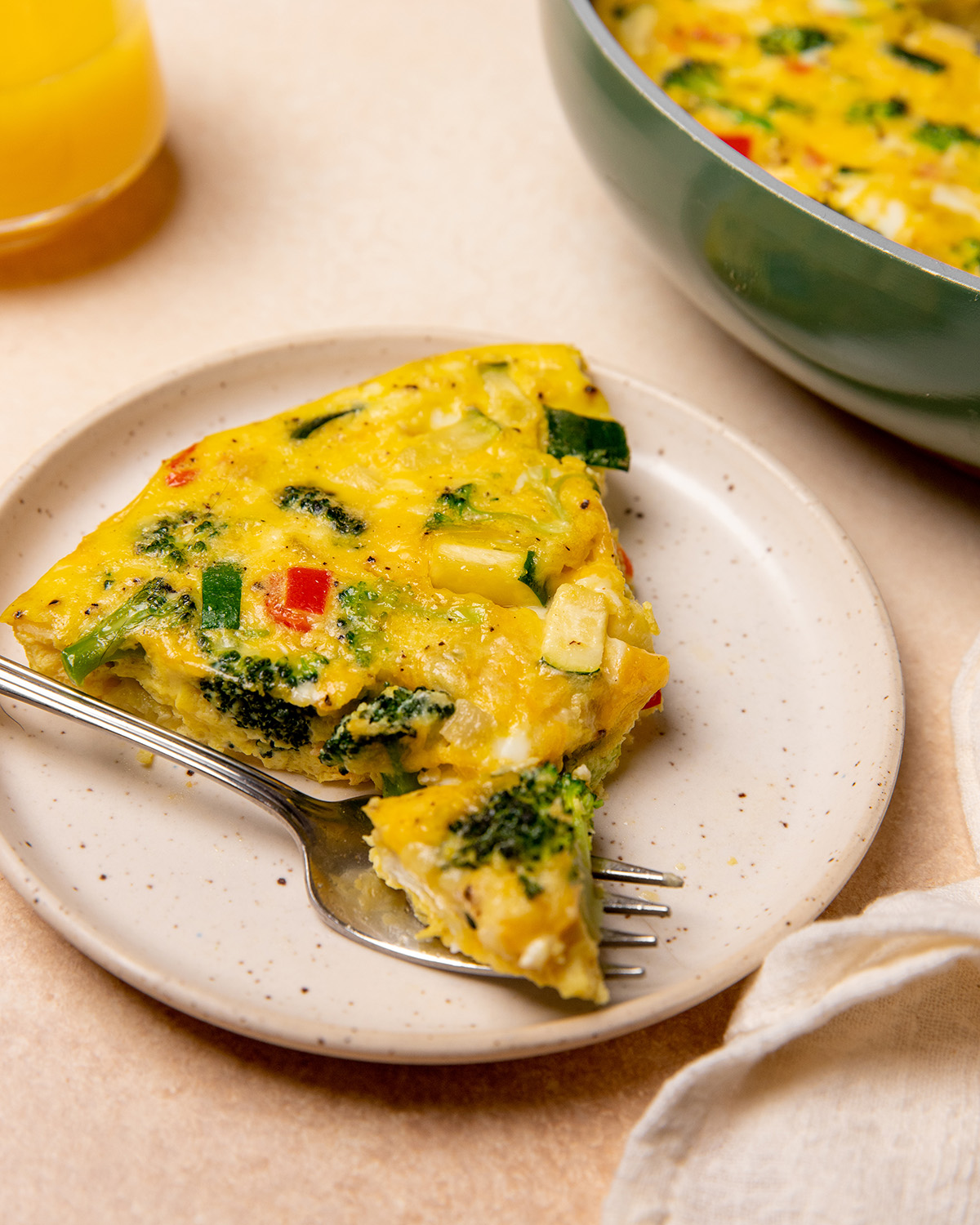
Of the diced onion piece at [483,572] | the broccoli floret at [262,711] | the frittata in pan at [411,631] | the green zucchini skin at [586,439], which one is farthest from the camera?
the green zucchini skin at [586,439]

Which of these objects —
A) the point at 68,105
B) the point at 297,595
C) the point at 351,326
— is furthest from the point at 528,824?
the point at 68,105

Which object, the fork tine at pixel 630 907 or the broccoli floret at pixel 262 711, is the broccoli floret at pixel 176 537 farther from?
the fork tine at pixel 630 907

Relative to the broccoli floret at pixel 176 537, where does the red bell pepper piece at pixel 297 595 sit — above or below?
below

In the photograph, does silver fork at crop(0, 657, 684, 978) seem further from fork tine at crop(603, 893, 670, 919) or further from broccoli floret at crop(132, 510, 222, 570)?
broccoli floret at crop(132, 510, 222, 570)

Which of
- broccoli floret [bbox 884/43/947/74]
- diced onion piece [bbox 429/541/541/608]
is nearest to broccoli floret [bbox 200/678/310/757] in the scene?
diced onion piece [bbox 429/541/541/608]

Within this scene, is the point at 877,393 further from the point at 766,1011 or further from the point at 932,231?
the point at 766,1011

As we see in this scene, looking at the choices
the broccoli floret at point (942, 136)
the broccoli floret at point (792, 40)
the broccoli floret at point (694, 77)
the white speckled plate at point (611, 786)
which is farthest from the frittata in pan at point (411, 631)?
the broccoli floret at point (792, 40)
